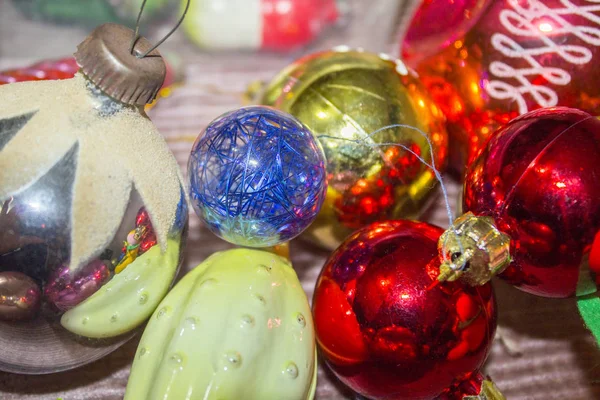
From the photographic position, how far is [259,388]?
1.71 feet

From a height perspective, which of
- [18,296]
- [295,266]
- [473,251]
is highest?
[473,251]

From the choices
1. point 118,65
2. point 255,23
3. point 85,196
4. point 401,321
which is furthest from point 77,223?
point 255,23

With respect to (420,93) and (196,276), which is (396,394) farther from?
(420,93)

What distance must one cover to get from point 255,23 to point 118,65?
1.78ft

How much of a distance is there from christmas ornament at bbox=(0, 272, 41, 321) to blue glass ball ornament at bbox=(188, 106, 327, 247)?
0.57 feet

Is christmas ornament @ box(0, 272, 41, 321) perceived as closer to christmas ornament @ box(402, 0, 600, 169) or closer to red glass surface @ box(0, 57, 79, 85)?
red glass surface @ box(0, 57, 79, 85)

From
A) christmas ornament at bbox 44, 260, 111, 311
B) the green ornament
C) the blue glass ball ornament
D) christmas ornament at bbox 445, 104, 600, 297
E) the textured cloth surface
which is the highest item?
christmas ornament at bbox 445, 104, 600, 297

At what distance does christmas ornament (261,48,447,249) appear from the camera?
65 centimetres

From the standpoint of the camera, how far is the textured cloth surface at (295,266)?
0.64 m

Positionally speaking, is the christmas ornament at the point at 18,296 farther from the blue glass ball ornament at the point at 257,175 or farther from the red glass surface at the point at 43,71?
the red glass surface at the point at 43,71

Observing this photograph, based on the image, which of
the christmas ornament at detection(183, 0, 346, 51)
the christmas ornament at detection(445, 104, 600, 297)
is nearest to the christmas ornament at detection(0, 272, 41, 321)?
the christmas ornament at detection(445, 104, 600, 297)

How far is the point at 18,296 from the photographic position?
0.49 meters

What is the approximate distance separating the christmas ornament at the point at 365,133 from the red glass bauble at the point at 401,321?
93 millimetres

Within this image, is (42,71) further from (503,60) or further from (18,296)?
(503,60)
